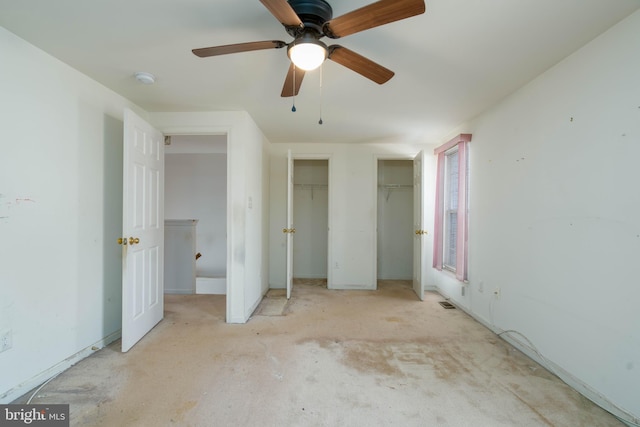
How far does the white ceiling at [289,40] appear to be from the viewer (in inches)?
56.7

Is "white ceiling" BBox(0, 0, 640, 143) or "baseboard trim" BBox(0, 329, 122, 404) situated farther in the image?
"baseboard trim" BBox(0, 329, 122, 404)

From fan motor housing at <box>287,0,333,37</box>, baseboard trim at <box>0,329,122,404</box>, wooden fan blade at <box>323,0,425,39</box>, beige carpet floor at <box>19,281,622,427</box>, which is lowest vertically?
beige carpet floor at <box>19,281,622,427</box>

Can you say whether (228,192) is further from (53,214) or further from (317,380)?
(317,380)

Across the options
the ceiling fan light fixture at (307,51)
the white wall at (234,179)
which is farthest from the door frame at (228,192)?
the ceiling fan light fixture at (307,51)

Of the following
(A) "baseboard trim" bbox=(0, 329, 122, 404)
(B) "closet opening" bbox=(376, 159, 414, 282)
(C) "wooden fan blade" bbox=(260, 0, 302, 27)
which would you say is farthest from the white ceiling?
(A) "baseboard trim" bbox=(0, 329, 122, 404)

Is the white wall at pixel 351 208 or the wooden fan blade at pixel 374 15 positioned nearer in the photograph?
the wooden fan blade at pixel 374 15

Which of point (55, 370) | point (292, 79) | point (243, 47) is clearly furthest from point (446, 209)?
point (55, 370)

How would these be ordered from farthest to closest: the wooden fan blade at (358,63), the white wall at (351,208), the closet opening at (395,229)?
the closet opening at (395,229)
the white wall at (351,208)
the wooden fan blade at (358,63)

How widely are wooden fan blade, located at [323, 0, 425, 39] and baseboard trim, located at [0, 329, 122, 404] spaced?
109 inches

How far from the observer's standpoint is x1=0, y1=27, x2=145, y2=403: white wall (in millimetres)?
1663

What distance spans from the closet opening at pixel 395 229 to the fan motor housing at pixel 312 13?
3.61 m

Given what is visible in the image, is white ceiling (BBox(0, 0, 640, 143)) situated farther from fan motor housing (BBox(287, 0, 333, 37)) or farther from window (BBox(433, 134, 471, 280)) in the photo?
window (BBox(433, 134, 471, 280))

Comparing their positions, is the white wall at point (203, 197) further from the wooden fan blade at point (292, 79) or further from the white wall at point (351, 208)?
the wooden fan blade at point (292, 79)

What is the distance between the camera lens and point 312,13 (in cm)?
129
